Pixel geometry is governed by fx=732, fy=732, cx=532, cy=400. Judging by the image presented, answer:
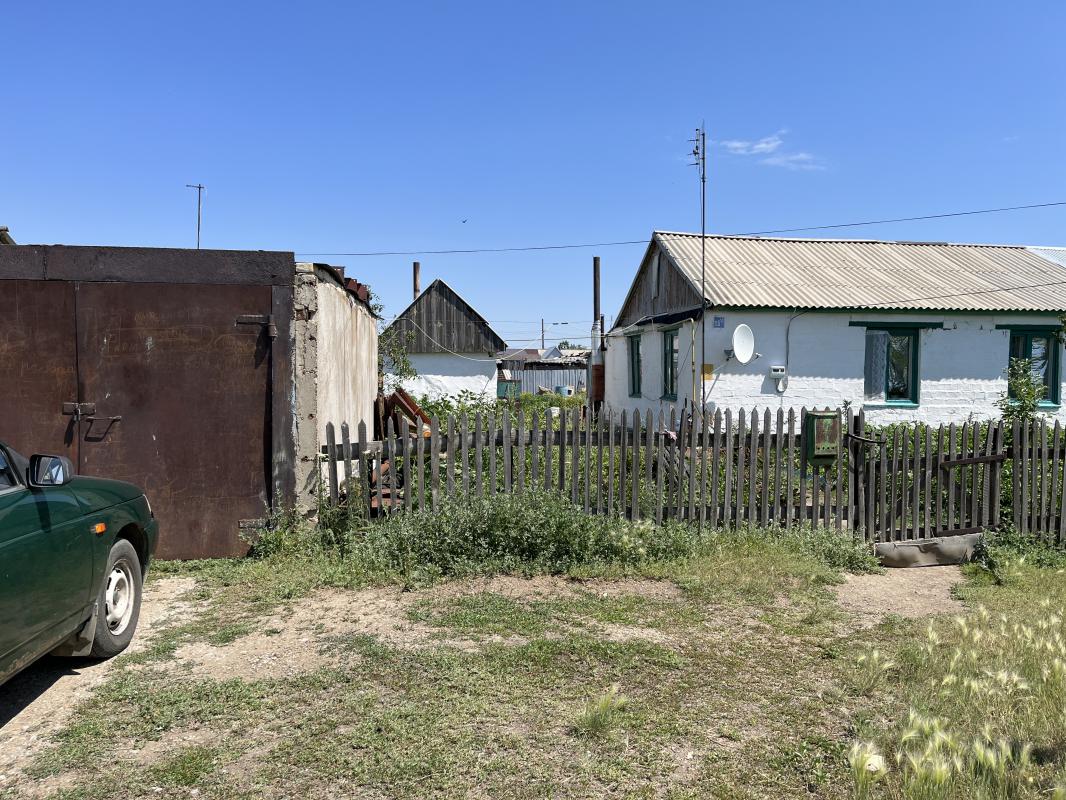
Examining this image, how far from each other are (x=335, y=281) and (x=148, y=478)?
2.63 meters

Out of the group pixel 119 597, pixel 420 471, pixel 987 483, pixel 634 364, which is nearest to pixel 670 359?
pixel 634 364

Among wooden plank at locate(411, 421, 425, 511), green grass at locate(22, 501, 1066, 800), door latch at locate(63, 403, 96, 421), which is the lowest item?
green grass at locate(22, 501, 1066, 800)

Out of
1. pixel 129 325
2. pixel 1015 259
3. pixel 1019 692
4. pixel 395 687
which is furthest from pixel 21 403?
pixel 1015 259

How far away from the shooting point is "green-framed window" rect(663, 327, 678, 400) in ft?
48.0

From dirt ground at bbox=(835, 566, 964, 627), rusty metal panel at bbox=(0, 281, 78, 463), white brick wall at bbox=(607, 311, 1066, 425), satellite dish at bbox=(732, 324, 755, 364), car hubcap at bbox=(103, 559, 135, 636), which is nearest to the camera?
car hubcap at bbox=(103, 559, 135, 636)

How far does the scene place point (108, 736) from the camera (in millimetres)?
3324

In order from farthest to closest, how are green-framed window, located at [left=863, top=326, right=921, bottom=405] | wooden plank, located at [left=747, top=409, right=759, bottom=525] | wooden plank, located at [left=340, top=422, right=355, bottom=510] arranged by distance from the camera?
green-framed window, located at [left=863, top=326, right=921, bottom=405] < wooden plank, located at [left=747, top=409, right=759, bottom=525] < wooden plank, located at [left=340, top=422, right=355, bottom=510]

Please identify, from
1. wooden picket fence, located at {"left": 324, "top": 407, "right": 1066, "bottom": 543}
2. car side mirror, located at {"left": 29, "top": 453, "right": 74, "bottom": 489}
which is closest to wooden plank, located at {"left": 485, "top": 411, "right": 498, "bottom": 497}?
wooden picket fence, located at {"left": 324, "top": 407, "right": 1066, "bottom": 543}

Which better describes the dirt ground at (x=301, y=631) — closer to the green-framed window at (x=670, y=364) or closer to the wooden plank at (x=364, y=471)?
the wooden plank at (x=364, y=471)

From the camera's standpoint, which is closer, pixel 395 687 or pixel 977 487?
pixel 395 687

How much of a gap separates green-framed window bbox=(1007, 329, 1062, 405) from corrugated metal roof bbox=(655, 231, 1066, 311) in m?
0.67

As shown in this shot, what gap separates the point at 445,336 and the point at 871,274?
17.2m

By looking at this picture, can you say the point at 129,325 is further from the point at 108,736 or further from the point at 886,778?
the point at 886,778

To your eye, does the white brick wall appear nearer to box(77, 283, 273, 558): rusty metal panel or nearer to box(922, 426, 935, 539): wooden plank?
box(922, 426, 935, 539): wooden plank
